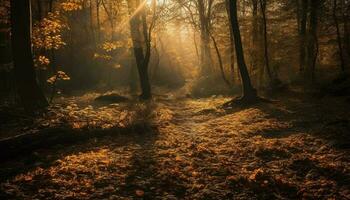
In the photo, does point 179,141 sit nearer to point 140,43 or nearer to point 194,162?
point 194,162

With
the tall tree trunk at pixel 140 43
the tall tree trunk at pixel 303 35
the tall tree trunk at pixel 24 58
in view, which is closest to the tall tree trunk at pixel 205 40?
the tall tree trunk at pixel 303 35

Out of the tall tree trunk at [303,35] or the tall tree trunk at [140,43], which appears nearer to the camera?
the tall tree trunk at [140,43]

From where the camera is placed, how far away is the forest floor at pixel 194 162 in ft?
21.9

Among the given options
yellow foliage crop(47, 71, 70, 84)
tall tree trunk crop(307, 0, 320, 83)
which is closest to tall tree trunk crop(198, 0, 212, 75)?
tall tree trunk crop(307, 0, 320, 83)

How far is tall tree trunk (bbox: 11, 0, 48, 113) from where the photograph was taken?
1398 centimetres

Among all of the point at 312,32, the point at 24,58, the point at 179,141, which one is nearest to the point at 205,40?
the point at 312,32

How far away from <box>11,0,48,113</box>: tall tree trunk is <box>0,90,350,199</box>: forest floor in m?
1.58

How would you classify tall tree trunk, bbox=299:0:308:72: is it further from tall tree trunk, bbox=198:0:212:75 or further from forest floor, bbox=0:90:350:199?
forest floor, bbox=0:90:350:199

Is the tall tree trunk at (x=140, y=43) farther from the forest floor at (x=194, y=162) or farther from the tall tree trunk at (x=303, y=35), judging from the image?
the tall tree trunk at (x=303, y=35)

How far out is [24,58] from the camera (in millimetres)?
14055

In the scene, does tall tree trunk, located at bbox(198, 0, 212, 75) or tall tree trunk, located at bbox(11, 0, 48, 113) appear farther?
tall tree trunk, located at bbox(198, 0, 212, 75)

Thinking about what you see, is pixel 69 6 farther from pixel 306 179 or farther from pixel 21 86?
pixel 306 179

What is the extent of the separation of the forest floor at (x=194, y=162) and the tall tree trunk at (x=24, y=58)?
5.18ft

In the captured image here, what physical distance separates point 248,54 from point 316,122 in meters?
18.2
